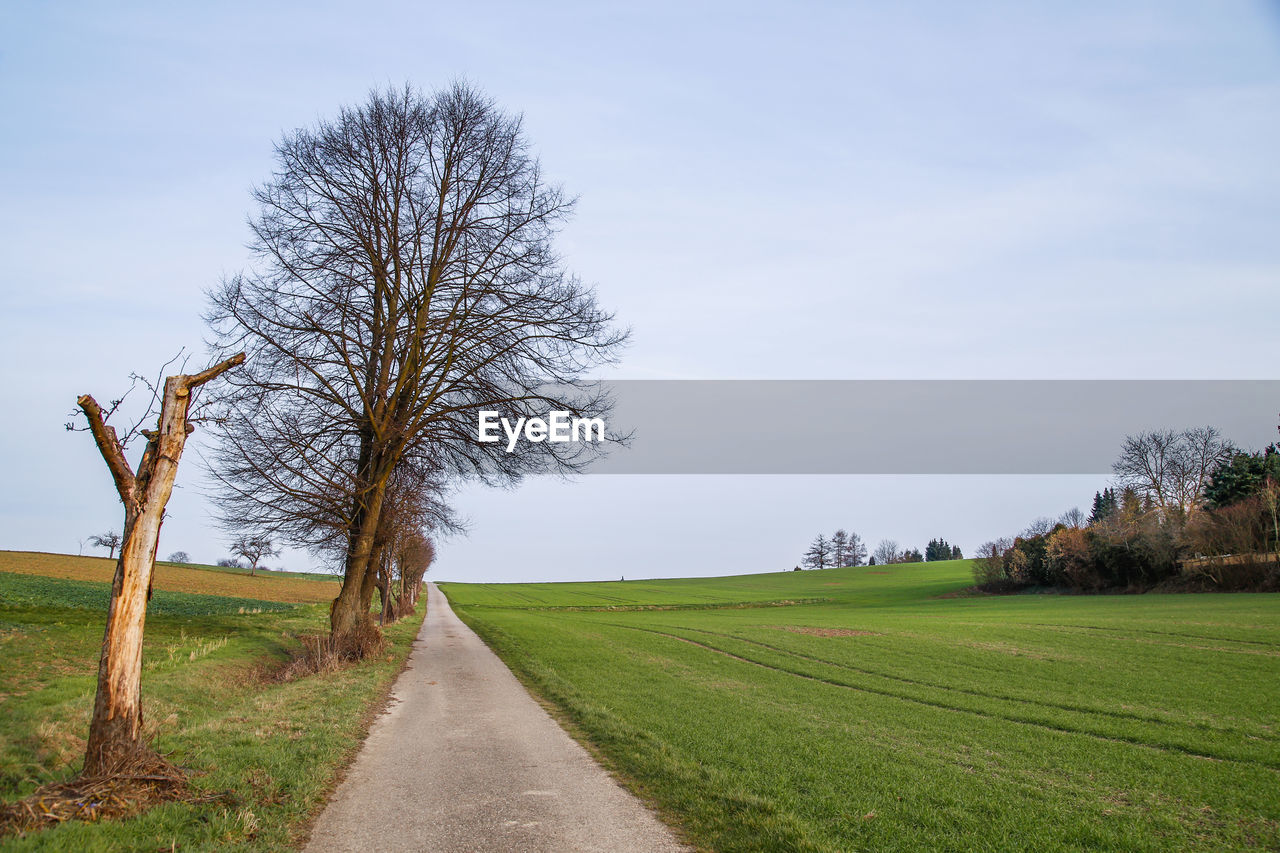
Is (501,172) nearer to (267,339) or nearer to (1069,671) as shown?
(267,339)

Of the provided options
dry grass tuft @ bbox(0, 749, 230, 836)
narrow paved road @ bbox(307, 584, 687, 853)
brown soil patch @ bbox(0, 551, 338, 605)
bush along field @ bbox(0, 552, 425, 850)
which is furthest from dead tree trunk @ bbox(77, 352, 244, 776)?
brown soil patch @ bbox(0, 551, 338, 605)

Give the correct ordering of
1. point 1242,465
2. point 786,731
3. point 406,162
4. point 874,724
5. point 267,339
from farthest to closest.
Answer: point 1242,465
point 406,162
point 267,339
point 874,724
point 786,731

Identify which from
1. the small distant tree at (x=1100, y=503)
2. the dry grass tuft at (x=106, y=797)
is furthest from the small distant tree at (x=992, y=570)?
the dry grass tuft at (x=106, y=797)

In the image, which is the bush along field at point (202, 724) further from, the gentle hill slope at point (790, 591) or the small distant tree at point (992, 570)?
the small distant tree at point (992, 570)

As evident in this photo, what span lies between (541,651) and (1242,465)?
67.8 metres

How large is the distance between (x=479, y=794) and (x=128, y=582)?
157 inches

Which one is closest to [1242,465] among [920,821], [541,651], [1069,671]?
[1069,671]

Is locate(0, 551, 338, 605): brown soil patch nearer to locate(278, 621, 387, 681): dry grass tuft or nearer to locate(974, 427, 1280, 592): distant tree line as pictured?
locate(278, 621, 387, 681): dry grass tuft

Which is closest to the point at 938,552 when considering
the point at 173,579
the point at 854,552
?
the point at 854,552

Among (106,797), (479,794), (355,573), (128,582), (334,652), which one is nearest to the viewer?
(106,797)

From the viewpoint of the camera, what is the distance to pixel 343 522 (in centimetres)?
1683

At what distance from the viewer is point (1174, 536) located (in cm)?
5441

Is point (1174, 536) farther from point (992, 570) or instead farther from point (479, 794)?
point (479, 794)

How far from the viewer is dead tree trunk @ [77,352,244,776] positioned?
6176 millimetres
